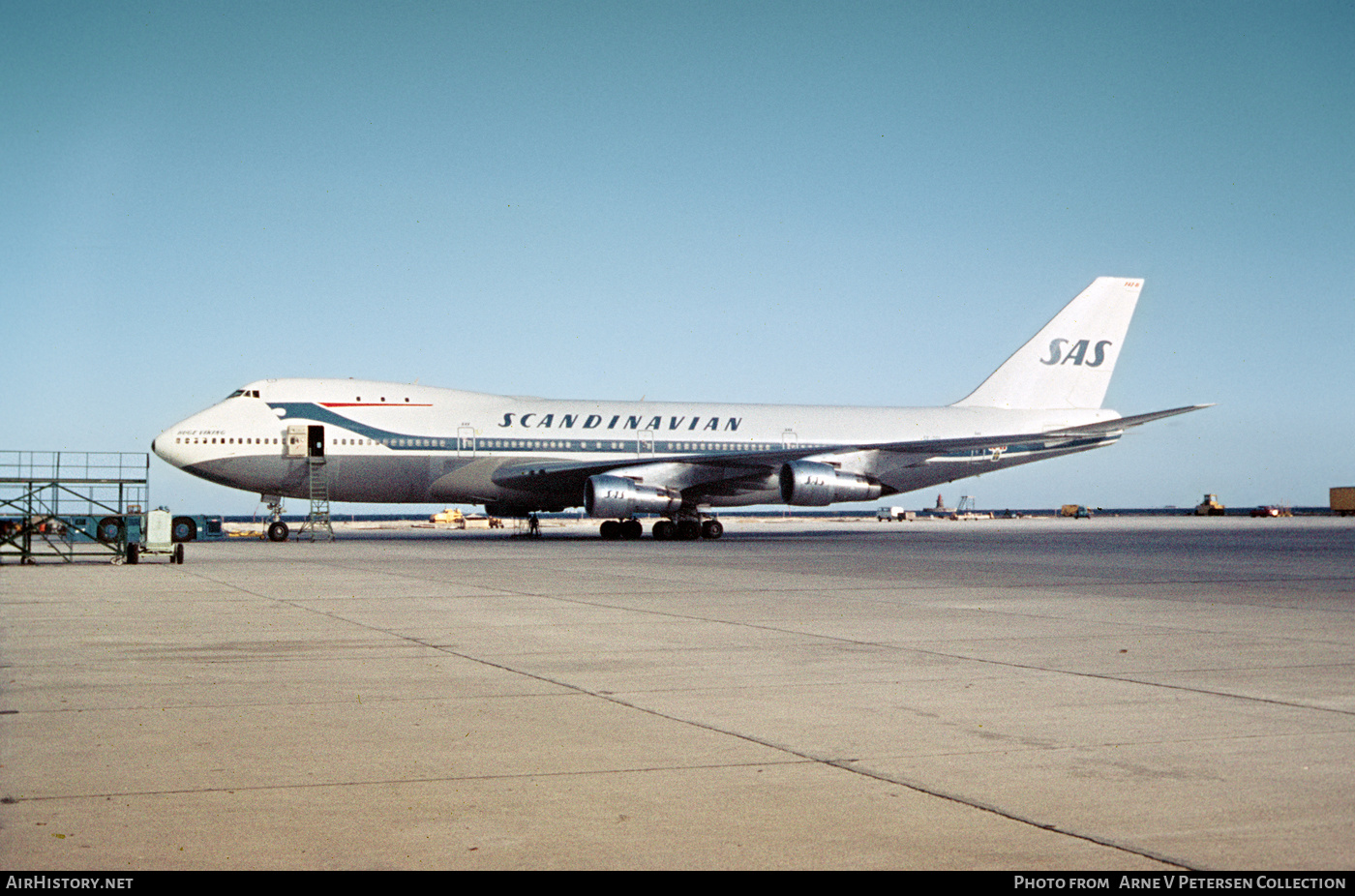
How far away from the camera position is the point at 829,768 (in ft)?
17.4

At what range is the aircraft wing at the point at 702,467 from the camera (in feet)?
112

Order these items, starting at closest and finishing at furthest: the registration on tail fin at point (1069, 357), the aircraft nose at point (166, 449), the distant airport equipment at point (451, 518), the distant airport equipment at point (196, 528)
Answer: the aircraft nose at point (166, 449) < the distant airport equipment at point (196, 528) < the registration on tail fin at point (1069, 357) < the distant airport equipment at point (451, 518)

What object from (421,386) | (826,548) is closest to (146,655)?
(826,548)

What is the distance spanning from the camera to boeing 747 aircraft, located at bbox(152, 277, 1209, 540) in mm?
32500

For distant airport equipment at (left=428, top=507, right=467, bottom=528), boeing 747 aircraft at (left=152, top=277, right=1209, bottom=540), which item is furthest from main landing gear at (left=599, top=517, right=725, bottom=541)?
distant airport equipment at (left=428, top=507, right=467, bottom=528)

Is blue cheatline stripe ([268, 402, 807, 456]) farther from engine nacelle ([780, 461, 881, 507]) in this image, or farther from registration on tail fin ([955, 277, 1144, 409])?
registration on tail fin ([955, 277, 1144, 409])

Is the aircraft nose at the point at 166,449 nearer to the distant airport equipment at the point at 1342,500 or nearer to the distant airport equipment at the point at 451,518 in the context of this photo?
the distant airport equipment at the point at 451,518

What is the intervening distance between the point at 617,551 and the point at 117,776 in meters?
22.6

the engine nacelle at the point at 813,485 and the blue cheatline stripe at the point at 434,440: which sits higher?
the blue cheatline stripe at the point at 434,440

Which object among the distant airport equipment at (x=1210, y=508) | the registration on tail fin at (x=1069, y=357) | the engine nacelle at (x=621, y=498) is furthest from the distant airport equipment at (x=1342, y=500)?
the engine nacelle at (x=621, y=498)

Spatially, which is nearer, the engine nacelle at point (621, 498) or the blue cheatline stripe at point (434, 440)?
the engine nacelle at point (621, 498)

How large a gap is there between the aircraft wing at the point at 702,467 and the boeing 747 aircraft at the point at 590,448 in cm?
5

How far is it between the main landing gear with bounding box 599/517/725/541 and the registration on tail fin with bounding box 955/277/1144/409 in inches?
444

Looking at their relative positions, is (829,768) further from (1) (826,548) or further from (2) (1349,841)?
(1) (826,548)
